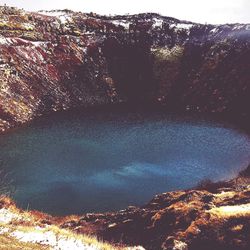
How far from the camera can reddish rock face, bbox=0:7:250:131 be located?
3282 inches

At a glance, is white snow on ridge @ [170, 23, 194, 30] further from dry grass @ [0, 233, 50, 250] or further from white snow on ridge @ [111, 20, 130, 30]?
dry grass @ [0, 233, 50, 250]

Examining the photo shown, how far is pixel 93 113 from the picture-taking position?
3233 inches

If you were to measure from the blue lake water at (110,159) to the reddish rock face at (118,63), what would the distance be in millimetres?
12504

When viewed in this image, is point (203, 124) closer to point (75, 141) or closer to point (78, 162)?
point (75, 141)

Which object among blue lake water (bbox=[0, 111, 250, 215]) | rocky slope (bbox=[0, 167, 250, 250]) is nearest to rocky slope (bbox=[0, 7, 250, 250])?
blue lake water (bbox=[0, 111, 250, 215])

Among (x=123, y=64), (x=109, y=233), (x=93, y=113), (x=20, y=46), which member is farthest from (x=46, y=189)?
(x=123, y=64)

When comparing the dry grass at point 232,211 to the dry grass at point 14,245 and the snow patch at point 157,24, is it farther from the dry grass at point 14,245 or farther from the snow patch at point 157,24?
the snow patch at point 157,24

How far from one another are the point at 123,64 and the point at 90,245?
85.2 m

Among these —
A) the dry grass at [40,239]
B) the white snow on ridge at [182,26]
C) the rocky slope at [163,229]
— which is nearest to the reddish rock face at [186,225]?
the rocky slope at [163,229]

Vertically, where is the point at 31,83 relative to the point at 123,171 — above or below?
above

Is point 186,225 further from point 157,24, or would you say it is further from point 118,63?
point 157,24

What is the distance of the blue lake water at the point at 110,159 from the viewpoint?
41.7 metres

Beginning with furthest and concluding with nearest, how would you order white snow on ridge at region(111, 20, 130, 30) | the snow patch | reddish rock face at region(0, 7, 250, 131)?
the snow patch
white snow on ridge at region(111, 20, 130, 30)
reddish rock face at region(0, 7, 250, 131)

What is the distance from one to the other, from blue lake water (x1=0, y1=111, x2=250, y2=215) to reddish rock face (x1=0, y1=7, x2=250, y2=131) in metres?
12.5
